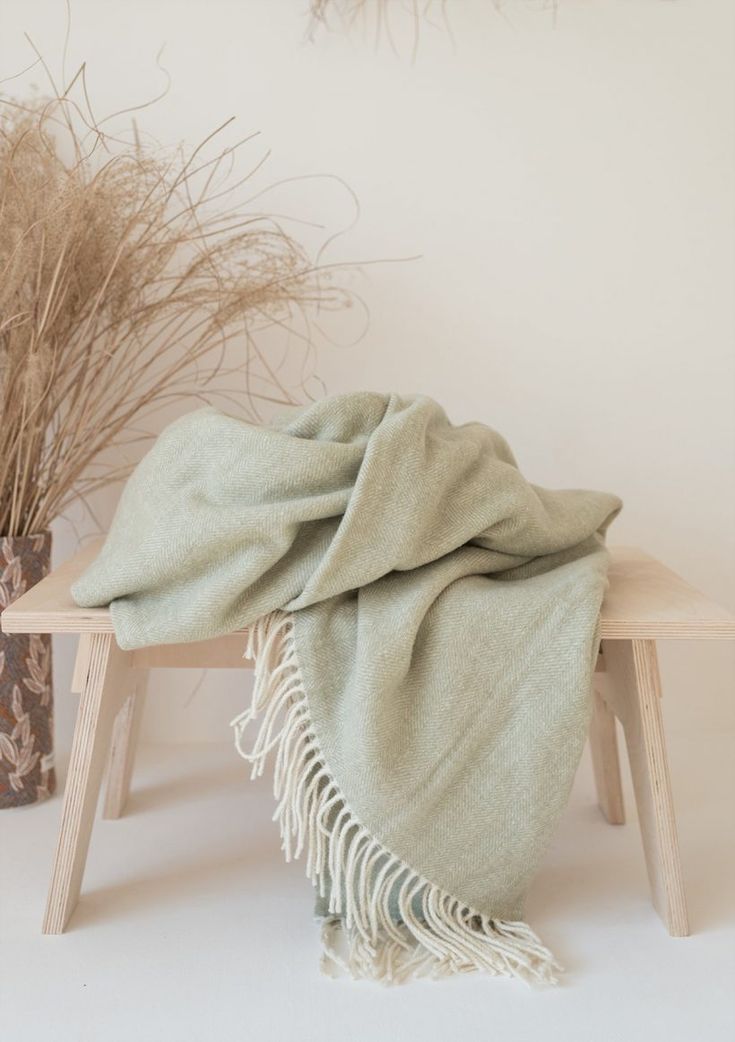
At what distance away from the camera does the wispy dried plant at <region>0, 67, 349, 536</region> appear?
63.7 inches

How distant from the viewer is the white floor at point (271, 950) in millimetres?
1139

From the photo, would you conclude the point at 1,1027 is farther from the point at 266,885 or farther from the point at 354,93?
the point at 354,93

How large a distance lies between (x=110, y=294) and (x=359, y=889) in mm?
996

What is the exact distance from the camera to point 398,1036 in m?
1.12

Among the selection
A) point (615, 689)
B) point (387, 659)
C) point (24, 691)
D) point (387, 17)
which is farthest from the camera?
point (387, 17)

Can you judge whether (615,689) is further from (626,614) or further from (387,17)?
(387,17)

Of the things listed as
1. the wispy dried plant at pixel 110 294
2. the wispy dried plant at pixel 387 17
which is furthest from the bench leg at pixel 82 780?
the wispy dried plant at pixel 387 17

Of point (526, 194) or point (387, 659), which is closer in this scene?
point (387, 659)

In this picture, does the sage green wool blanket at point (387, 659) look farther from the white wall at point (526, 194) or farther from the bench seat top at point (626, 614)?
the white wall at point (526, 194)

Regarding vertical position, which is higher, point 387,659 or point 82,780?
point 387,659

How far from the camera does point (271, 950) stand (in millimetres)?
1293

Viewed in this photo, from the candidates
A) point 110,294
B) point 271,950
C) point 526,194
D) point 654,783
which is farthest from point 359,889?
point 526,194

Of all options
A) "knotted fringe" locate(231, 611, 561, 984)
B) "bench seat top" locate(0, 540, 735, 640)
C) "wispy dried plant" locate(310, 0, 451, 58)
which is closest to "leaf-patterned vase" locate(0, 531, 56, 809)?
"bench seat top" locate(0, 540, 735, 640)

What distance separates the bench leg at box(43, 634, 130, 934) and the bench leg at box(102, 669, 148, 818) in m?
0.32
